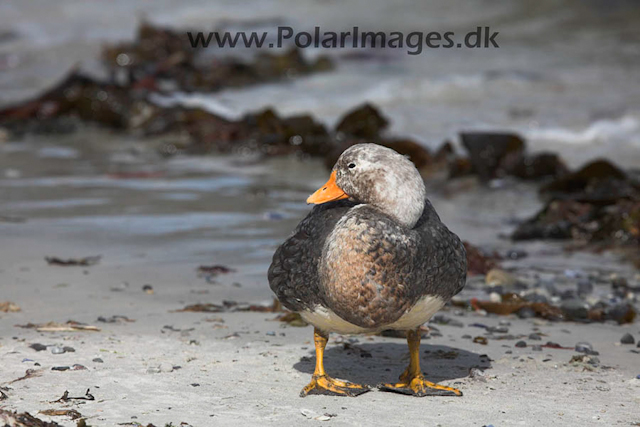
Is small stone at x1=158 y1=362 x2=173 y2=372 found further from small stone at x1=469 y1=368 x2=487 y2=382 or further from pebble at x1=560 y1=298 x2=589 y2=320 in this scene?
pebble at x1=560 y1=298 x2=589 y2=320

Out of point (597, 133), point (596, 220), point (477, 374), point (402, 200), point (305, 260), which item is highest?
point (597, 133)

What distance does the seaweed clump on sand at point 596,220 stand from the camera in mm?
7719

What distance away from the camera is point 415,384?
3.98 meters

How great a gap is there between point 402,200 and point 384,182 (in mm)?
111

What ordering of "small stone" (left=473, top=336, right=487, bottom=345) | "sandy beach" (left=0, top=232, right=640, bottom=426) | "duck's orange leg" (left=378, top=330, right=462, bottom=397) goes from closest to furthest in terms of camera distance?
1. "sandy beach" (left=0, top=232, right=640, bottom=426)
2. "duck's orange leg" (left=378, top=330, right=462, bottom=397)
3. "small stone" (left=473, top=336, right=487, bottom=345)

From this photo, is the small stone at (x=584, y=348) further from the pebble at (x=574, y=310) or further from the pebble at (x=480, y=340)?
the pebble at (x=574, y=310)

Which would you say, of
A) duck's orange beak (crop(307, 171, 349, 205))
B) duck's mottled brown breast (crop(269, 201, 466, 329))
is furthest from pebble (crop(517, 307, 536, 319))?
duck's orange beak (crop(307, 171, 349, 205))

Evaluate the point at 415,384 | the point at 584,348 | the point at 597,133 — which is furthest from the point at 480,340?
the point at 597,133

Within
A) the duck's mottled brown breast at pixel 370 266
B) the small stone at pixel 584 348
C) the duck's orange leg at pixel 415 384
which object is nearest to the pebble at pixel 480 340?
the small stone at pixel 584 348

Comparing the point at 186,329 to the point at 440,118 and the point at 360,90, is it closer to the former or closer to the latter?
the point at 440,118

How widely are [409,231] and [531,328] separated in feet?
6.13

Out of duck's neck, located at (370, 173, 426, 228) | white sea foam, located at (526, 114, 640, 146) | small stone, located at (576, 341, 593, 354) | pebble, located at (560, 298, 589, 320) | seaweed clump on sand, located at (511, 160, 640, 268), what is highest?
white sea foam, located at (526, 114, 640, 146)

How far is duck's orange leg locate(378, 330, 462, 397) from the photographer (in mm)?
3920

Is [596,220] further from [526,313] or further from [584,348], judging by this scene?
[584,348]
